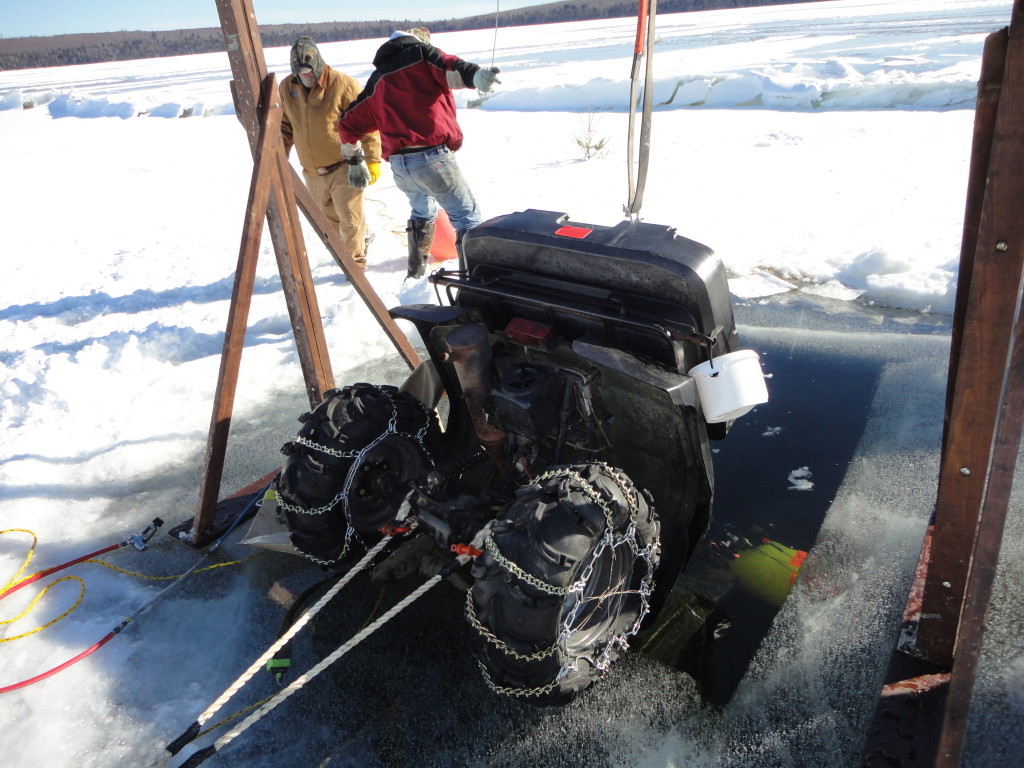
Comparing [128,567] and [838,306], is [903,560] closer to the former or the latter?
[838,306]

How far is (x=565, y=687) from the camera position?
2139 mm

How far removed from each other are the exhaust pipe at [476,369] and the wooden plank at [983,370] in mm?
1444

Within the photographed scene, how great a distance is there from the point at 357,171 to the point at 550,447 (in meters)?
3.77

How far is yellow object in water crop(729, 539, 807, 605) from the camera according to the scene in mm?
2736

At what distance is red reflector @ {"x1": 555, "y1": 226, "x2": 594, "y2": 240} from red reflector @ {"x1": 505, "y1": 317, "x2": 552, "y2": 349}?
13.0 inches

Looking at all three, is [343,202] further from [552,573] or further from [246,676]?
[552,573]

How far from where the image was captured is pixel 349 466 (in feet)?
8.84

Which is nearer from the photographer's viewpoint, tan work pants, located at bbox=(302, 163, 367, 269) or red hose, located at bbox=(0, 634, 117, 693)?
red hose, located at bbox=(0, 634, 117, 693)

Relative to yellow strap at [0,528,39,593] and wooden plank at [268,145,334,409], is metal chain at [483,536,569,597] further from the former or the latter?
yellow strap at [0,528,39,593]

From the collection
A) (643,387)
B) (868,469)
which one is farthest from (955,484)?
(868,469)

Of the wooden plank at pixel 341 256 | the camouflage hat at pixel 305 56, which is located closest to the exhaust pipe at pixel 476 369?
the wooden plank at pixel 341 256

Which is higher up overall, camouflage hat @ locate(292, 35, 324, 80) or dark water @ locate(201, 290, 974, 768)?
camouflage hat @ locate(292, 35, 324, 80)

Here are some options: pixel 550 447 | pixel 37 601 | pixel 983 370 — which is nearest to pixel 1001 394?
pixel 983 370

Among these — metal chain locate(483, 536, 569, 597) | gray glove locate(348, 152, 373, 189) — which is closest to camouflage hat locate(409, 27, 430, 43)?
gray glove locate(348, 152, 373, 189)
